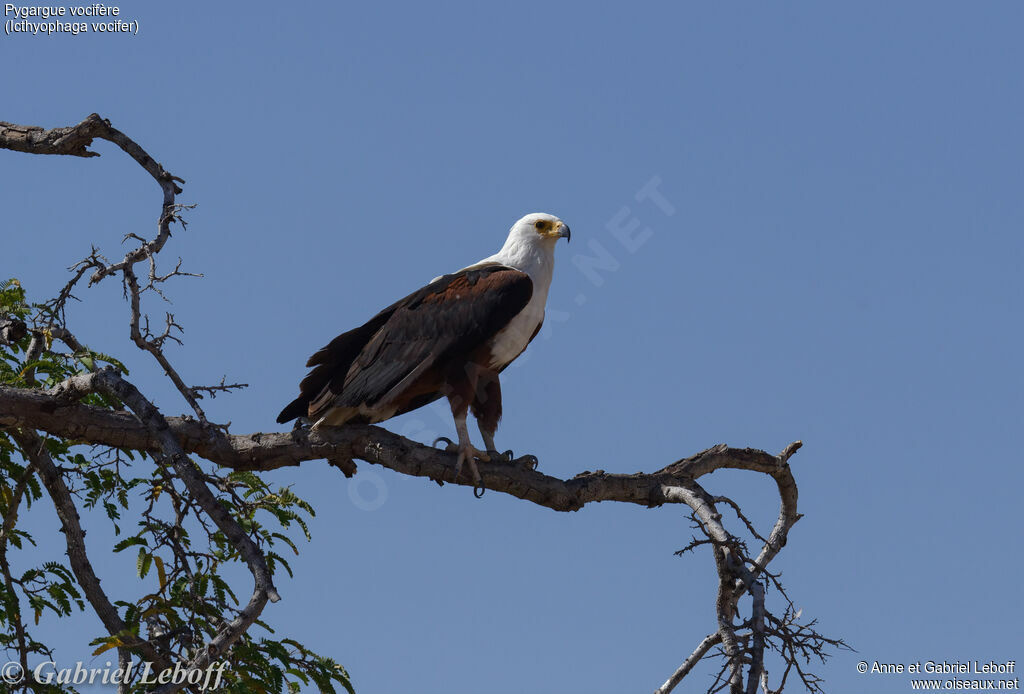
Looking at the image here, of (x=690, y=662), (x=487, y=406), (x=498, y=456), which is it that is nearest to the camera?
(x=690, y=662)

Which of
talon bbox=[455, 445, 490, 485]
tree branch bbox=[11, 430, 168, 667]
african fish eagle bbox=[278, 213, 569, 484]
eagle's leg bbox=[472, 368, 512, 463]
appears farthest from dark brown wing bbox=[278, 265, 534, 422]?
tree branch bbox=[11, 430, 168, 667]

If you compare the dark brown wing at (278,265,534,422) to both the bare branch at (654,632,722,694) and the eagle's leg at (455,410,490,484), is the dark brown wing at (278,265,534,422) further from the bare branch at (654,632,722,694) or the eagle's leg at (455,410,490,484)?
the bare branch at (654,632,722,694)

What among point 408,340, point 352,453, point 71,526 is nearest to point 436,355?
point 408,340

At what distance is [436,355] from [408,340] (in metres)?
0.18

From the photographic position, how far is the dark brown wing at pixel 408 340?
5.14m

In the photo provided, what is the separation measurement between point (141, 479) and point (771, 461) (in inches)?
108

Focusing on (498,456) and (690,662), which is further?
(498,456)

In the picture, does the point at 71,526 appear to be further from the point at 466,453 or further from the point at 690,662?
the point at 690,662

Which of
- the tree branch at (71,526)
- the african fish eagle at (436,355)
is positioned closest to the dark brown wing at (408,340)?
the african fish eagle at (436,355)

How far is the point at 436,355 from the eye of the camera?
17.1ft

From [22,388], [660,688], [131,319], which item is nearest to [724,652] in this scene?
[660,688]

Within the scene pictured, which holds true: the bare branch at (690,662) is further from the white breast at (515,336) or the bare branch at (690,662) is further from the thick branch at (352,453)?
the white breast at (515,336)

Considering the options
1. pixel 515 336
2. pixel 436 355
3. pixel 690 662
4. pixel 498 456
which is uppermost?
pixel 515 336

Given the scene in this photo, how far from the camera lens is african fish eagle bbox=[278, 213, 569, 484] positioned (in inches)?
202
